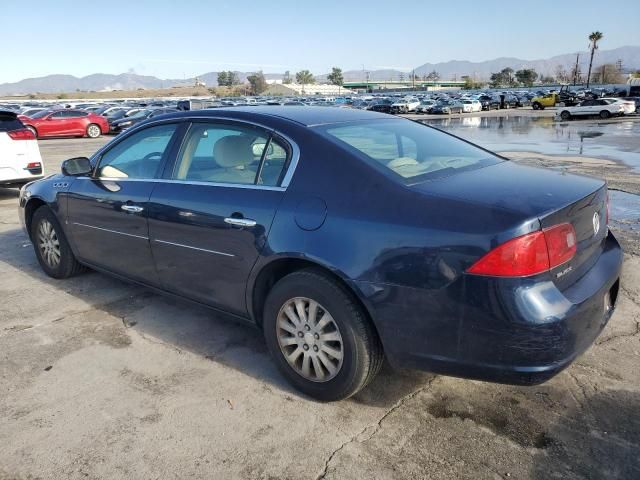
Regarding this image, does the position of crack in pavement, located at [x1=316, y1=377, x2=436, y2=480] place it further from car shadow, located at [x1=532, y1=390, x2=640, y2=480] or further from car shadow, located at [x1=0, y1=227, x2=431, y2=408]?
car shadow, located at [x1=532, y1=390, x2=640, y2=480]

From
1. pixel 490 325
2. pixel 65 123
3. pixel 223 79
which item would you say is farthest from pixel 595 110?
pixel 223 79

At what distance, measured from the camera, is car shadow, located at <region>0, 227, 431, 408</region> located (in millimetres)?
3166

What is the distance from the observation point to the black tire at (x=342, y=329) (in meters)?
2.70

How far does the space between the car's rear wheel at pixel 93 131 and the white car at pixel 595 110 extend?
28.2 m

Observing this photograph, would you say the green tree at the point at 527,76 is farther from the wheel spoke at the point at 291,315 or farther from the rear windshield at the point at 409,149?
the wheel spoke at the point at 291,315

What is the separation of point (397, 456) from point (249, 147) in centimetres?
198

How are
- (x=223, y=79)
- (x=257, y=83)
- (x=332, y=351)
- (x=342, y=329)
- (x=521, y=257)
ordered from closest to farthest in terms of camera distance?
(x=521, y=257)
(x=342, y=329)
(x=332, y=351)
(x=257, y=83)
(x=223, y=79)

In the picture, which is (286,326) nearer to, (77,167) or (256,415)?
(256,415)

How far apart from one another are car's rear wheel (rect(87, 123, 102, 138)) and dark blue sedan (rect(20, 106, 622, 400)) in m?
24.8

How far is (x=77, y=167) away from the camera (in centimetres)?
430

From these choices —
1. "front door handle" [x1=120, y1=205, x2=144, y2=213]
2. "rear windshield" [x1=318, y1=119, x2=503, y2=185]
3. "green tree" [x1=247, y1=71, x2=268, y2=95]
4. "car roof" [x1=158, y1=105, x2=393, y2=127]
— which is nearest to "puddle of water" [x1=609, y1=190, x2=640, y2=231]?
"rear windshield" [x1=318, y1=119, x2=503, y2=185]

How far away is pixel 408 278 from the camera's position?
2482mm

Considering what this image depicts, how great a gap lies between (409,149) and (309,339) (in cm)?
134

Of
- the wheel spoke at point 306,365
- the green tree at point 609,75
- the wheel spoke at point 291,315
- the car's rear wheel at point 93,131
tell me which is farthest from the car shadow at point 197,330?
the green tree at point 609,75
